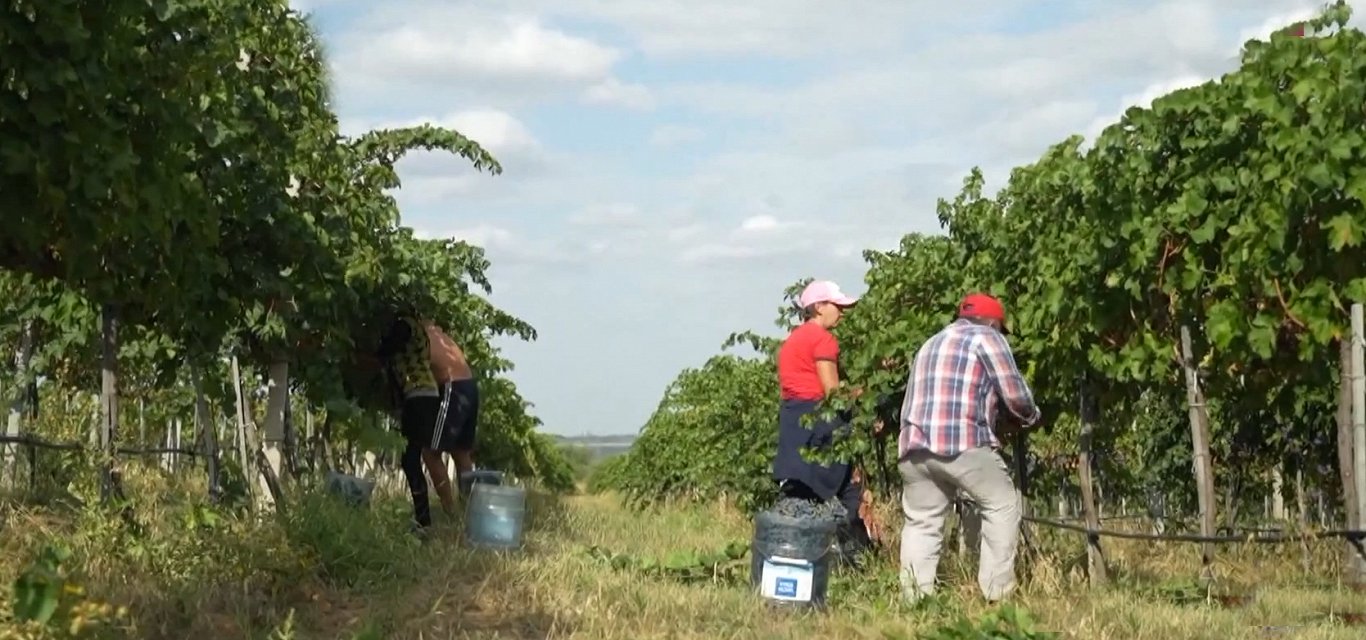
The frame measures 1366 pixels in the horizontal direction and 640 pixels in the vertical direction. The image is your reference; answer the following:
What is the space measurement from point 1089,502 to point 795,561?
195 cm

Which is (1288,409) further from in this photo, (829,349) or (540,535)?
(540,535)

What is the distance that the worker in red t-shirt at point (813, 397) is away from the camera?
8008 millimetres

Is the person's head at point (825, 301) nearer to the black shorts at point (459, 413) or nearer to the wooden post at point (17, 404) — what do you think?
the black shorts at point (459, 413)

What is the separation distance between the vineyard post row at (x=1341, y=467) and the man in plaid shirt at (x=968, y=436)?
88 centimetres

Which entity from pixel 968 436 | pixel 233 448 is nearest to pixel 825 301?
pixel 968 436

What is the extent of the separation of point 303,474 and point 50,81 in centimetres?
607

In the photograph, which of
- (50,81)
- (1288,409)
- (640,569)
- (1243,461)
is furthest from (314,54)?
(1243,461)

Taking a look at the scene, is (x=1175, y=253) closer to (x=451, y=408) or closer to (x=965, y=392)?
(x=965, y=392)

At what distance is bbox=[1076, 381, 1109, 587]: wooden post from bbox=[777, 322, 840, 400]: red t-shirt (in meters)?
1.23

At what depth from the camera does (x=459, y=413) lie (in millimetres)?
9047

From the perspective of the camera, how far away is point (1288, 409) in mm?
9016

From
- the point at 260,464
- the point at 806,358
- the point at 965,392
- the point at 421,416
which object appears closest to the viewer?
the point at 965,392

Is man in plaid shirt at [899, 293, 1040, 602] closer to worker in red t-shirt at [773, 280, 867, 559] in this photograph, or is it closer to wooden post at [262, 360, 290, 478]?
worker in red t-shirt at [773, 280, 867, 559]

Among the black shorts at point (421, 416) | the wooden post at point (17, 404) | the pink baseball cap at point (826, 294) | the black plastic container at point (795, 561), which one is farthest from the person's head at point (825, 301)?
the wooden post at point (17, 404)
